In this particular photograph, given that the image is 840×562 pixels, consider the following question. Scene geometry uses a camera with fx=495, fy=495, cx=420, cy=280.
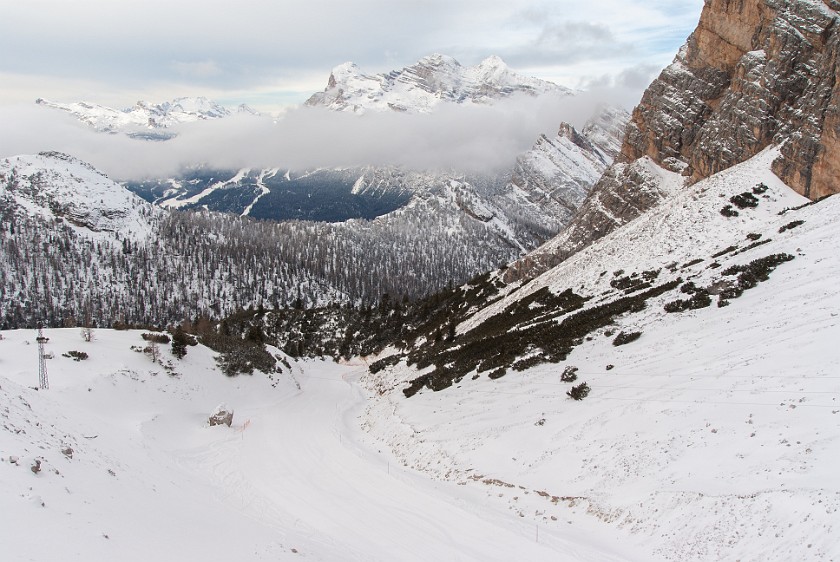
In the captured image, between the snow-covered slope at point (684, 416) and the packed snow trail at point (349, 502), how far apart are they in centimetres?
155

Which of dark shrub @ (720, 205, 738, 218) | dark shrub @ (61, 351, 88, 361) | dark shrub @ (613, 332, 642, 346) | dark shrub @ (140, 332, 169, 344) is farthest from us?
dark shrub @ (720, 205, 738, 218)

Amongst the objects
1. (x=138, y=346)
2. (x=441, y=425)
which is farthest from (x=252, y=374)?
(x=441, y=425)

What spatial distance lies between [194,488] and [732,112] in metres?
A: 79.1

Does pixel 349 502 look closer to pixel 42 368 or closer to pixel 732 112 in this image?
pixel 42 368

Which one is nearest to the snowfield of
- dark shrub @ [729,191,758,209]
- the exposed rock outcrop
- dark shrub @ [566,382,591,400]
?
dark shrub @ [566,382,591,400]

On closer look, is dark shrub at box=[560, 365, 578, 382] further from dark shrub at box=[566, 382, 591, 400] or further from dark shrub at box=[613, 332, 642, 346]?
dark shrub at box=[613, 332, 642, 346]

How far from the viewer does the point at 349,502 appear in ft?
66.8

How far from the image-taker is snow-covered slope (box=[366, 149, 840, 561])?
13.5 meters

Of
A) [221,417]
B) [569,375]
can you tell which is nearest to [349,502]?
[569,375]

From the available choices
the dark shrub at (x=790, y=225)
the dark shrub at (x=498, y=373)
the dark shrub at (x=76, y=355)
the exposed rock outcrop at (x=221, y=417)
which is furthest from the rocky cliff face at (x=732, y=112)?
the dark shrub at (x=76, y=355)

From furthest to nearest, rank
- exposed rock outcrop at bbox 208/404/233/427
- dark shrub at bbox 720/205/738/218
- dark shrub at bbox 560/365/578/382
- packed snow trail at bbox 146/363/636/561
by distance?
dark shrub at bbox 720/205/738/218 < exposed rock outcrop at bbox 208/404/233/427 < dark shrub at bbox 560/365/578/382 < packed snow trail at bbox 146/363/636/561

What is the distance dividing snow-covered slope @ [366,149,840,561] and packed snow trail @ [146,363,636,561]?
5.09ft

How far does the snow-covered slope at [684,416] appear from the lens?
13516 millimetres

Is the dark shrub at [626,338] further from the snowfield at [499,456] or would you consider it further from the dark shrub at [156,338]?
the dark shrub at [156,338]
